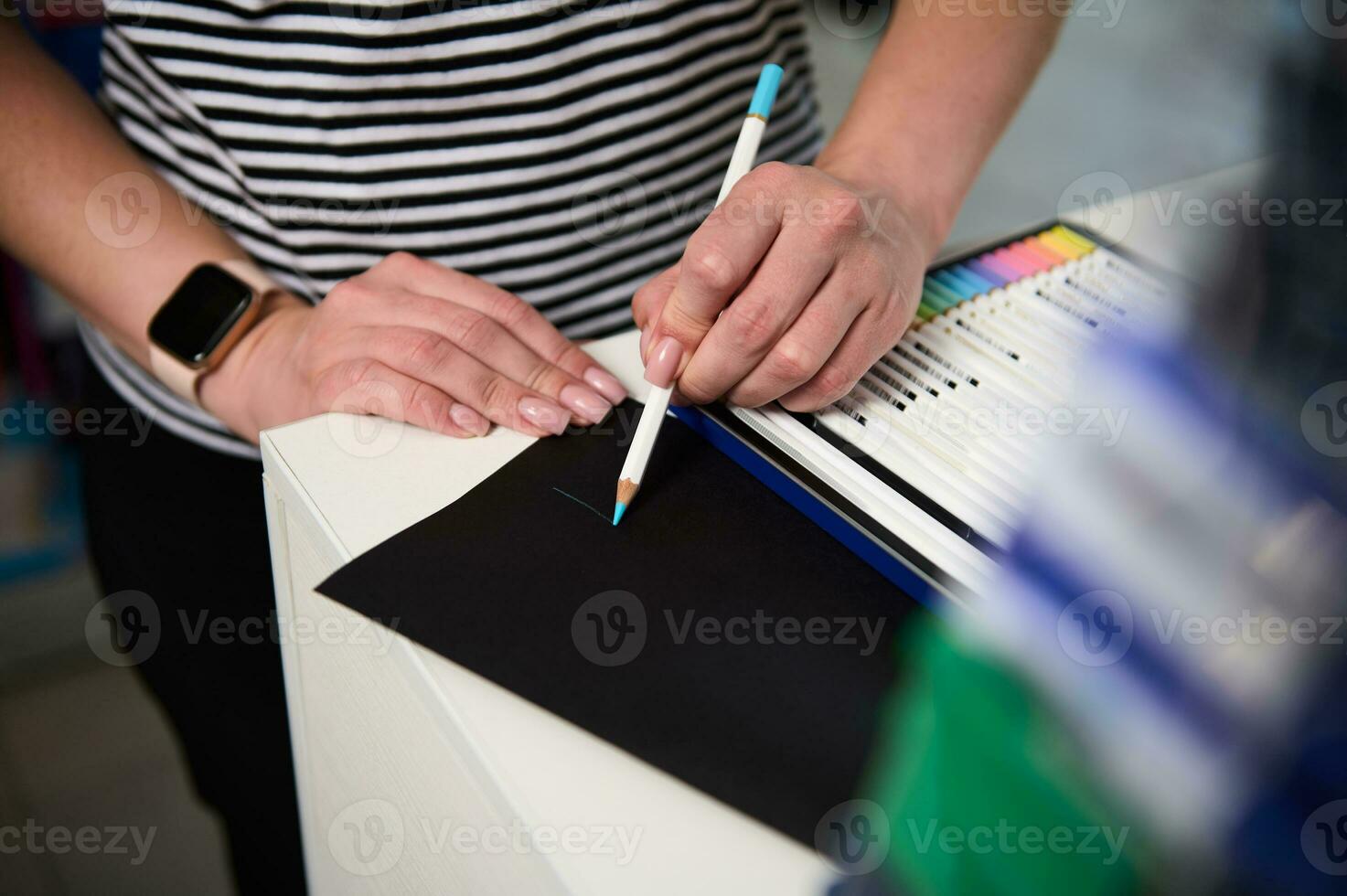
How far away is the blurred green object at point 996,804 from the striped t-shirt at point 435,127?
553mm

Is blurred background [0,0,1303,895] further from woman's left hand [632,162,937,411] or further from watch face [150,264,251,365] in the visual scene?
woman's left hand [632,162,937,411]

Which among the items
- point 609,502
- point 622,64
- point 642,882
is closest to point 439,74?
point 622,64

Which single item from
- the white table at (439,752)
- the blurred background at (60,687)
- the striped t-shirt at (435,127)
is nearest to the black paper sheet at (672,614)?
the white table at (439,752)

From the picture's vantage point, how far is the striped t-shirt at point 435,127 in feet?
2.19

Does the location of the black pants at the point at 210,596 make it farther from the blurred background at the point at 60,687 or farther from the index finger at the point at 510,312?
the blurred background at the point at 60,687

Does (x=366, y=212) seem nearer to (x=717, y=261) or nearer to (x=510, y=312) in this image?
(x=510, y=312)

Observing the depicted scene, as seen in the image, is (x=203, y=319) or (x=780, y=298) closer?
(x=780, y=298)

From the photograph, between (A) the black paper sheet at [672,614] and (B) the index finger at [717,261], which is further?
(B) the index finger at [717,261]

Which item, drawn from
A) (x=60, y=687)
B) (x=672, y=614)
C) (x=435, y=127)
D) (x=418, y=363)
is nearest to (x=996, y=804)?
(x=672, y=614)

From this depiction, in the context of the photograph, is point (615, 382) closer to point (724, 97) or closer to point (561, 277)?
point (561, 277)

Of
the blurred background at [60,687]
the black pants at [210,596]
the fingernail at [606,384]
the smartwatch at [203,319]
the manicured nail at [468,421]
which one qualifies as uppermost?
the fingernail at [606,384]

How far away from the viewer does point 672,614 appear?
0.44m

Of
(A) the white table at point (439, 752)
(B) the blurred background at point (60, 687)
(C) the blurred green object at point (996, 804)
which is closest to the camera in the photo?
(C) the blurred green object at point (996, 804)

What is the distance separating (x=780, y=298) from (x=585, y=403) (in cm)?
13
